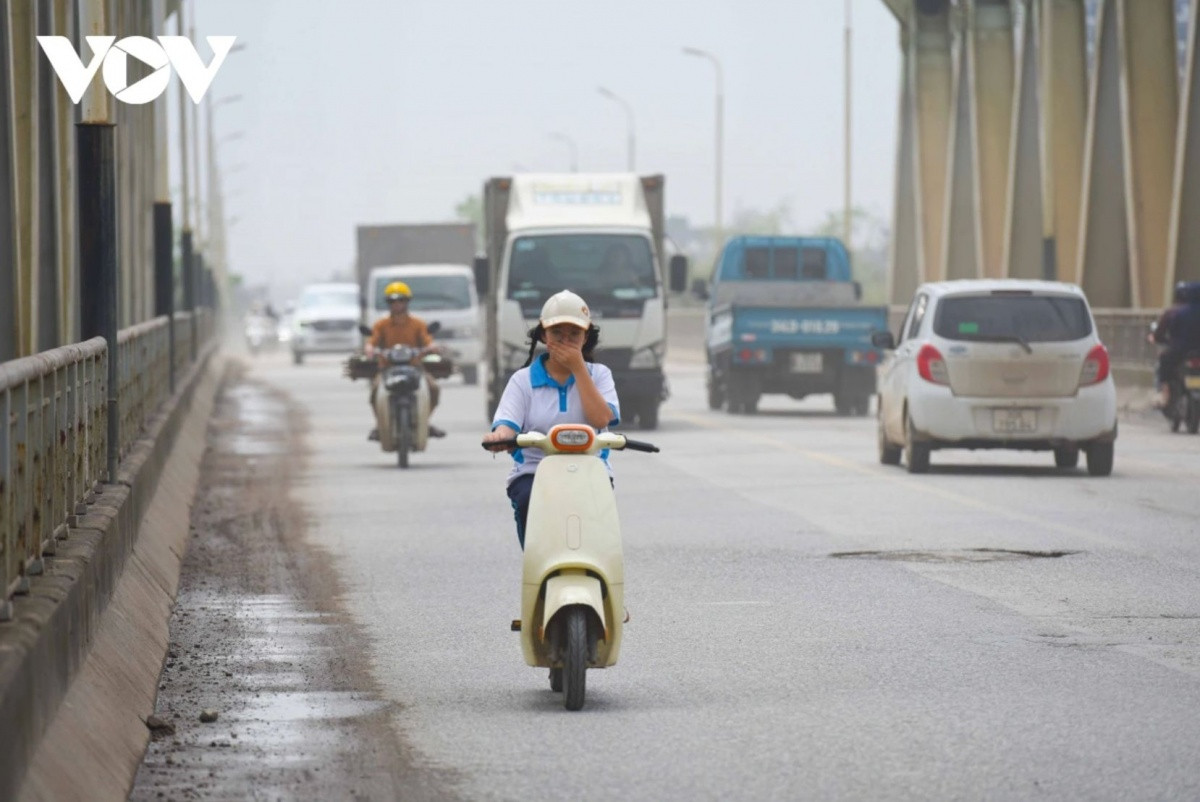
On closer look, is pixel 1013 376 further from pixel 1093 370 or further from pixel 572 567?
pixel 572 567

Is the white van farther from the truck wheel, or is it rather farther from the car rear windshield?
the car rear windshield

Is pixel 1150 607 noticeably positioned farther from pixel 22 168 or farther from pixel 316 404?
pixel 316 404

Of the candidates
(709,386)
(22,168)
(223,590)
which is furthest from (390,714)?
(709,386)

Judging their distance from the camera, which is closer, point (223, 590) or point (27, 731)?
point (27, 731)

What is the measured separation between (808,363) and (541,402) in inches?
919

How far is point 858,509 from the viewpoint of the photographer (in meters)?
17.0

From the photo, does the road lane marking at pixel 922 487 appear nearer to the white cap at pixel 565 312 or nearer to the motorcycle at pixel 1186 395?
the motorcycle at pixel 1186 395

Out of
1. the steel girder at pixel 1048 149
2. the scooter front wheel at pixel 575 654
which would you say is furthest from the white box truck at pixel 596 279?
the scooter front wheel at pixel 575 654

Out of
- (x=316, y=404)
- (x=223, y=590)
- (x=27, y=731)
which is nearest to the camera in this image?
(x=27, y=731)

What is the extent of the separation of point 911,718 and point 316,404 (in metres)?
29.7

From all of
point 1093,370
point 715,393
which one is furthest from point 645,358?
point 1093,370

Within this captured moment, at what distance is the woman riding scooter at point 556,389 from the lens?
8.91 m

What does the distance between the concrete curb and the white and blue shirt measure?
1.57 metres

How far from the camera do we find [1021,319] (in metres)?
20.5
